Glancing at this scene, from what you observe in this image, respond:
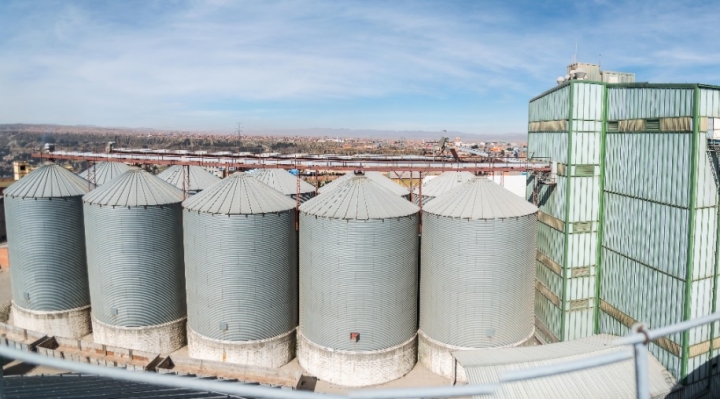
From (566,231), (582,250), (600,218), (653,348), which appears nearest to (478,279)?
(566,231)

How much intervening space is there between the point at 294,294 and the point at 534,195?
1525 centimetres

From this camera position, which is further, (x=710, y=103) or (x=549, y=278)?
(x=549, y=278)

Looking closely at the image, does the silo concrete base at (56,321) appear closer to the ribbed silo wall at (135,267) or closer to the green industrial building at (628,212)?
the ribbed silo wall at (135,267)

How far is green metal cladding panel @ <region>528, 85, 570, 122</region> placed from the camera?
27.0 m

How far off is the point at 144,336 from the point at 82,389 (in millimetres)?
19376

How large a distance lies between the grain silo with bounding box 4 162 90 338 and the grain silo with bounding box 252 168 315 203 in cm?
1221

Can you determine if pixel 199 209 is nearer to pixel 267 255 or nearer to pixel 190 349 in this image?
pixel 267 255

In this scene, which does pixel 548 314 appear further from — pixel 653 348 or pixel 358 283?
pixel 358 283

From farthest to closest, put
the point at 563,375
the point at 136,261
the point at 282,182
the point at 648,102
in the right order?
1. the point at 282,182
2. the point at 136,261
3. the point at 648,102
4. the point at 563,375

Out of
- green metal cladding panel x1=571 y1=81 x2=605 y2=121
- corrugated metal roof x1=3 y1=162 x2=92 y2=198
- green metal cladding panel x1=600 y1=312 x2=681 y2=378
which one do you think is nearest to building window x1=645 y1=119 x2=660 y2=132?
green metal cladding panel x1=571 y1=81 x2=605 y2=121

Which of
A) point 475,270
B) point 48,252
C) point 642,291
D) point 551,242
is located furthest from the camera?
point 48,252

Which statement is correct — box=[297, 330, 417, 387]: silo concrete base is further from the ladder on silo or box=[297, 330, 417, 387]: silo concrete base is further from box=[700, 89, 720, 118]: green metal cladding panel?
box=[700, 89, 720, 118]: green metal cladding panel

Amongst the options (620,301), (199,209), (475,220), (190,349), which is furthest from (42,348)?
(620,301)

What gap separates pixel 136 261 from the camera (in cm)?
2767
